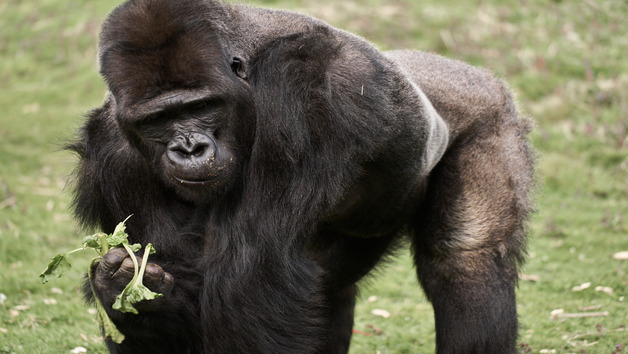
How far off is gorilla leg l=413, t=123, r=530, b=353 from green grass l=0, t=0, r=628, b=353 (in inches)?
25.4

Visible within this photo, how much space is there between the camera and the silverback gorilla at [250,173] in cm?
392

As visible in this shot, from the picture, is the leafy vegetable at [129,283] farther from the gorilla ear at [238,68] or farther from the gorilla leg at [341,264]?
the gorilla leg at [341,264]

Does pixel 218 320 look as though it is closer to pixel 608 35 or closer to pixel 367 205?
pixel 367 205

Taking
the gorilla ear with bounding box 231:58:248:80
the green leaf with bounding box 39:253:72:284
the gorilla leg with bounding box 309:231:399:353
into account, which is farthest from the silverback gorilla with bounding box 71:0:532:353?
the gorilla leg with bounding box 309:231:399:353

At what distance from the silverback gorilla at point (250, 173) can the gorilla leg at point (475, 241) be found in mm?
12

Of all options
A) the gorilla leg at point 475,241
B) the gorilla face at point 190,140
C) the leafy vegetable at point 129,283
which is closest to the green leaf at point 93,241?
the leafy vegetable at point 129,283

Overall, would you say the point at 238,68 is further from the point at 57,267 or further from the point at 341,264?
the point at 341,264

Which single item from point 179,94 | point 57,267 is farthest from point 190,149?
point 57,267

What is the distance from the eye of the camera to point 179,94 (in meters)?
3.89

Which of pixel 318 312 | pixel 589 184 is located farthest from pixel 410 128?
pixel 589 184

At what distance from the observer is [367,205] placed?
16.0ft

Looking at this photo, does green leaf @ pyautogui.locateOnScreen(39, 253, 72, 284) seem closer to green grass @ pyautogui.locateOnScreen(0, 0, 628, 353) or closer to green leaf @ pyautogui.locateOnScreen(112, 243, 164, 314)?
green leaf @ pyautogui.locateOnScreen(112, 243, 164, 314)

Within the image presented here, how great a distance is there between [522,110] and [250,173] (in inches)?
125

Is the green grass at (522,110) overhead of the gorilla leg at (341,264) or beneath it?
beneath
